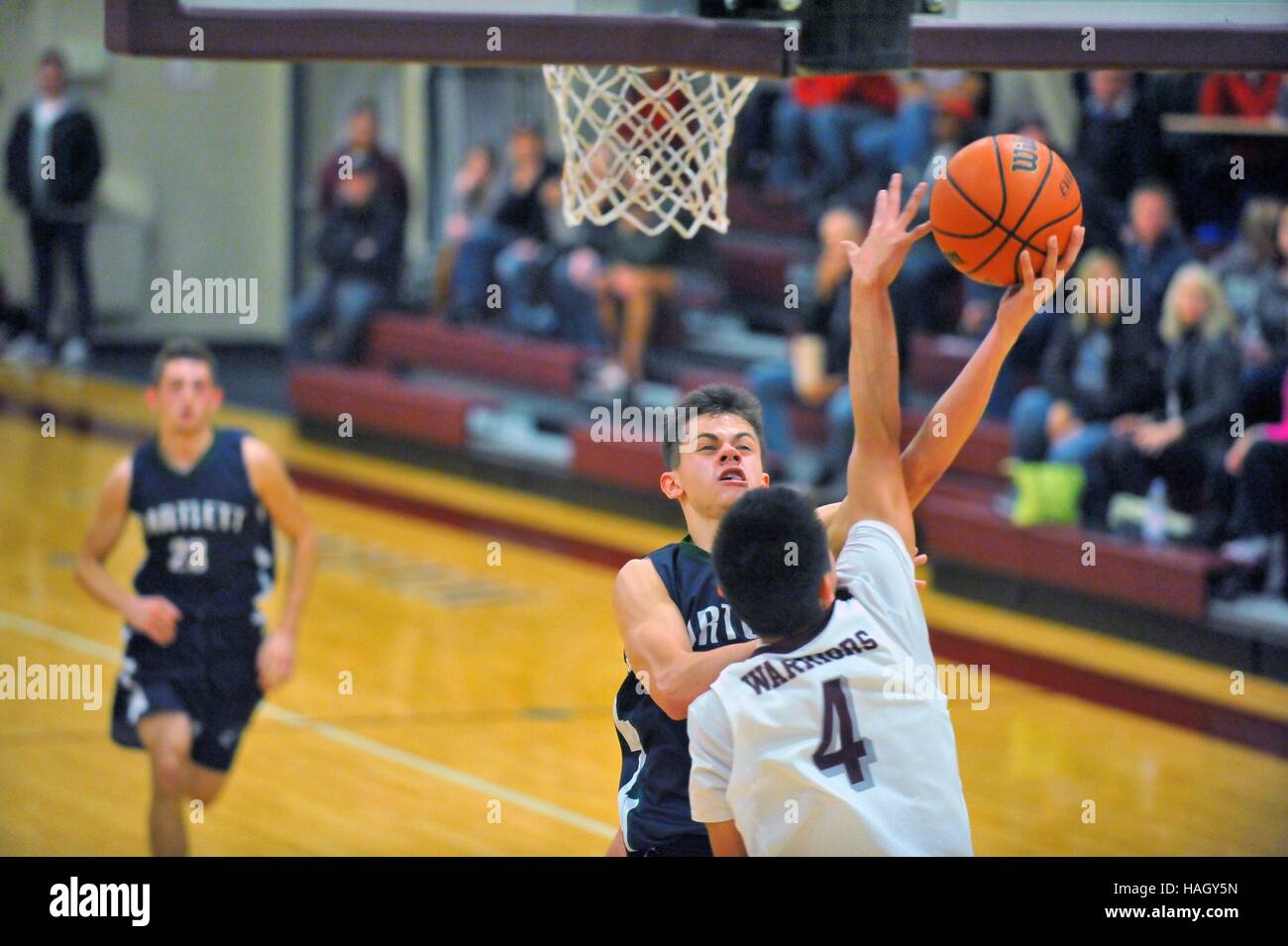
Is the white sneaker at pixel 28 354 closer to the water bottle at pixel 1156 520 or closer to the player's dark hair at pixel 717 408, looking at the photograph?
the water bottle at pixel 1156 520

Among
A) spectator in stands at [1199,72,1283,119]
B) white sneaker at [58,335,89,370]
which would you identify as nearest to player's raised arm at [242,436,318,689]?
spectator in stands at [1199,72,1283,119]

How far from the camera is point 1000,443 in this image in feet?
32.8

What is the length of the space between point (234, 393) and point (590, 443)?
15.6 ft

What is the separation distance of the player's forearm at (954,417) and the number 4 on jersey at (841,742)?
0.51 metres

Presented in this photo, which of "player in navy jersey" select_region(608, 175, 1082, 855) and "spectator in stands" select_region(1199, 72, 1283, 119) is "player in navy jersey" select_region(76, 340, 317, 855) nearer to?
"player in navy jersey" select_region(608, 175, 1082, 855)

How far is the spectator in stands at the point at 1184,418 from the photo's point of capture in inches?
339

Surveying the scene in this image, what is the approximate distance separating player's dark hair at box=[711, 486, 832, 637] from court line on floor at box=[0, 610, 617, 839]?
3.50 meters

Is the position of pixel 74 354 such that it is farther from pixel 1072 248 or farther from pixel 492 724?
pixel 1072 248

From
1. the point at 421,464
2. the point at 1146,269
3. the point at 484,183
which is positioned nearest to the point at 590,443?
the point at 421,464

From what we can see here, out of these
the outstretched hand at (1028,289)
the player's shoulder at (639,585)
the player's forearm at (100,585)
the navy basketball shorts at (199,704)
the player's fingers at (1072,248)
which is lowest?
the navy basketball shorts at (199,704)

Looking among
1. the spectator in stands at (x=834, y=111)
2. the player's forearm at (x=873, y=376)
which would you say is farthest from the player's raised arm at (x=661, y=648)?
the spectator in stands at (x=834, y=111)

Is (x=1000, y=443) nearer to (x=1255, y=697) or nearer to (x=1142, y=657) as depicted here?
(x=1142, y=657)

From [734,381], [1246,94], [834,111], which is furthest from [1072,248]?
[834,111]

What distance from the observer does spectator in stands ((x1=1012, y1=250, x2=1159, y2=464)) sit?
8.98 meters
